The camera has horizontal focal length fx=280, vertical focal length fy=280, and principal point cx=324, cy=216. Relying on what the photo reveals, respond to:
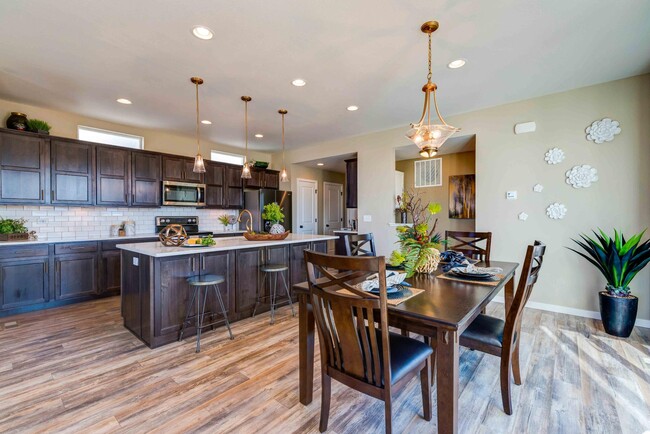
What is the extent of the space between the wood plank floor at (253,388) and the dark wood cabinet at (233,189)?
3348mm

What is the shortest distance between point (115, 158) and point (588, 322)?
6.87 m

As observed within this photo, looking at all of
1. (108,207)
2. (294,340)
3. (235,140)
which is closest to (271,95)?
(235,140)

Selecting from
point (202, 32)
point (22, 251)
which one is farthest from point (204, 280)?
point (22, 251)

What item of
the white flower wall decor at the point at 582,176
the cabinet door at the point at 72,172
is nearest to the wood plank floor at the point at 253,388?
the white flower wall decor at the point at 582,176

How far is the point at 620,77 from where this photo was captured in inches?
125

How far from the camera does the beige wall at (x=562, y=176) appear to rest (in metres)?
3.18

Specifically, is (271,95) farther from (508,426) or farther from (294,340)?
(508,426)

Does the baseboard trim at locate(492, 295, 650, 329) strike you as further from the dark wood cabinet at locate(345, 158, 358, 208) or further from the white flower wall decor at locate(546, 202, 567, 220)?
the dark wood cabinet at locate(345, 158, 358, 208)

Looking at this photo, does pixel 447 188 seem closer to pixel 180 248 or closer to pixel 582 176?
pixel 582 176

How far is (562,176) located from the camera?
11.7ft

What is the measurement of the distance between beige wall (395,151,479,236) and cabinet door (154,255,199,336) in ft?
15.3

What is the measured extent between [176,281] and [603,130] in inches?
200

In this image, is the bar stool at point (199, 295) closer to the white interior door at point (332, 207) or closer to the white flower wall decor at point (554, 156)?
the white flower wall decor at point (554, 156)

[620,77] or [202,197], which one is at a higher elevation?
[620,77]
